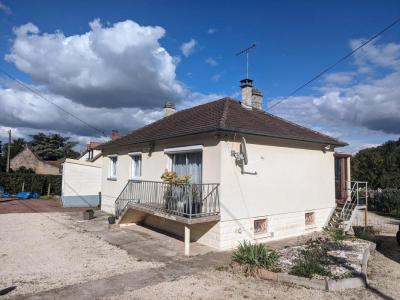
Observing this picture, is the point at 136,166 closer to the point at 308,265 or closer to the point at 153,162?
the point at 153,162

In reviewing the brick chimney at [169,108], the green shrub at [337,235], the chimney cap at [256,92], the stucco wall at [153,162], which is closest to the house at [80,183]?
the stucco wall at [153,162]

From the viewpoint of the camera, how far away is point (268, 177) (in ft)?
35.6

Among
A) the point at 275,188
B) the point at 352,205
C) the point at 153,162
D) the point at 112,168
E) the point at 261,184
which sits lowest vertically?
the point at 352,205

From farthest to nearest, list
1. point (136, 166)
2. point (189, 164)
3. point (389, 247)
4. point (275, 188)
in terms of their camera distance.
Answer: point (136, 166), point (275, 188), point (189, 164), point (389, 247)

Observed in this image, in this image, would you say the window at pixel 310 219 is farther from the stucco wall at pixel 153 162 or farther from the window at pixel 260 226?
the stucco wall at pixel 153 162

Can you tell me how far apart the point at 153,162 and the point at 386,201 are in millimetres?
16772

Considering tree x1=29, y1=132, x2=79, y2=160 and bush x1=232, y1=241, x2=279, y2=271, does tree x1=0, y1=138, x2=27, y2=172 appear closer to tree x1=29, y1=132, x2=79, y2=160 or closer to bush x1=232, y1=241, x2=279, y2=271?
tree x1=29, y1=132, x2=79, y2=160

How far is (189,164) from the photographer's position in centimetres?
1092

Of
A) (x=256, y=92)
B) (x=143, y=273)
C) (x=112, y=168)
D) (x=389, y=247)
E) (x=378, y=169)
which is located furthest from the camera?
(x=378, y=169)

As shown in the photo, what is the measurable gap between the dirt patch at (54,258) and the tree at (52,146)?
54366 mm

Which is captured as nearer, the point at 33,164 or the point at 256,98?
the point at 256,98

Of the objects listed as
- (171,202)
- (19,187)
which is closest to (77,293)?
(171,202)

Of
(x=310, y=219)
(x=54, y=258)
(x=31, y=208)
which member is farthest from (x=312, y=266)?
(x=31, y=208)

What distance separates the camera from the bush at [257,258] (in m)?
7.23
